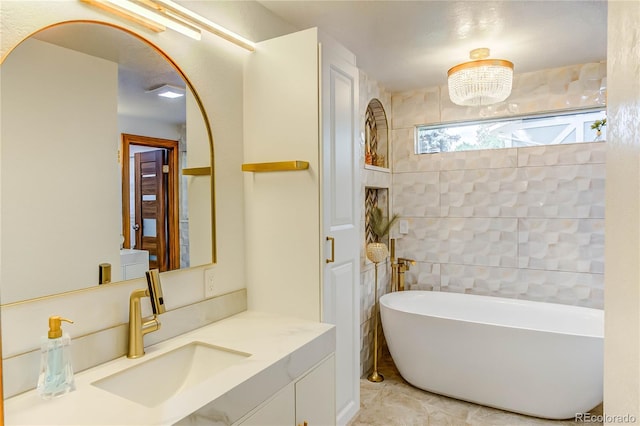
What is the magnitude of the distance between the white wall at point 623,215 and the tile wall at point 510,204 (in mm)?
2802

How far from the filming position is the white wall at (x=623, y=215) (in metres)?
0.51

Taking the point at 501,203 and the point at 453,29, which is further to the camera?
the point at 501,203

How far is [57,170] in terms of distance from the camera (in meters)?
1.27

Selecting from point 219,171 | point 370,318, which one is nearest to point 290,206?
point 219,171

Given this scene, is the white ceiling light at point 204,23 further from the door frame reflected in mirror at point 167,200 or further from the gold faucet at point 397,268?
the gold faucet at point 397,268

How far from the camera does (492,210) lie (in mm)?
3332

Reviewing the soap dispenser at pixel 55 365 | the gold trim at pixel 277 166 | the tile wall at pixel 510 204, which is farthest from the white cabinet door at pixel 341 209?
the tile wall at pixel 510 204

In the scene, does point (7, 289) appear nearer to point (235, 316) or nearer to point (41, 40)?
point (41, 40)

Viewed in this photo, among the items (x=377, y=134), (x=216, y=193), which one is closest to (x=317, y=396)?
(x=216, y=193)

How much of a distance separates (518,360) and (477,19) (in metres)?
2.13

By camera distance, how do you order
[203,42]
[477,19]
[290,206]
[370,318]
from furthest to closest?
[370,318], [477,19], [290,206], [203,42]

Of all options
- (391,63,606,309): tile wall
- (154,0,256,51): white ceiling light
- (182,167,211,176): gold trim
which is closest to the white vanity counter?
(182,167,211,176): gold trim

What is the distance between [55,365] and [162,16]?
132 cm

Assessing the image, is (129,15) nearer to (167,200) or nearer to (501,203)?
(167,200)
